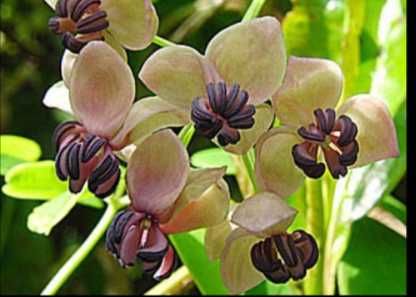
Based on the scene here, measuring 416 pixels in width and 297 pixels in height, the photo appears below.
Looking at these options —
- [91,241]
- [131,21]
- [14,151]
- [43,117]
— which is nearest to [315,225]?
[91,241]

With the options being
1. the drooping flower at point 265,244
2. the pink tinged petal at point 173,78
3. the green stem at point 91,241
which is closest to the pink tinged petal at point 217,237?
the drooping flower at point 265,244

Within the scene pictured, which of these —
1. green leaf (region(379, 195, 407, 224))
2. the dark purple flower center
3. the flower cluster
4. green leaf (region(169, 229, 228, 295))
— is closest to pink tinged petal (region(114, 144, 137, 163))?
the flower cluster

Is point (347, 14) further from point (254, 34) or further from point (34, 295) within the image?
point (34, 295)

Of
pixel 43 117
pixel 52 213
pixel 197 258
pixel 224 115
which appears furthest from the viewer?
pixel 43 117

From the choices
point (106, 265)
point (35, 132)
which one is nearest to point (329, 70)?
point (106, 265)

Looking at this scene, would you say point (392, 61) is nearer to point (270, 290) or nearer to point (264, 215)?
point (270, 290)

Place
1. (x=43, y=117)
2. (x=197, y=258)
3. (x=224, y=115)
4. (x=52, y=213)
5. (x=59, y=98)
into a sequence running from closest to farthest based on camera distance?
(x=224, y=115)
(x=59, y=98)
(x=52, y=213)
(x=197, y=258)
(x=43, y=117)
